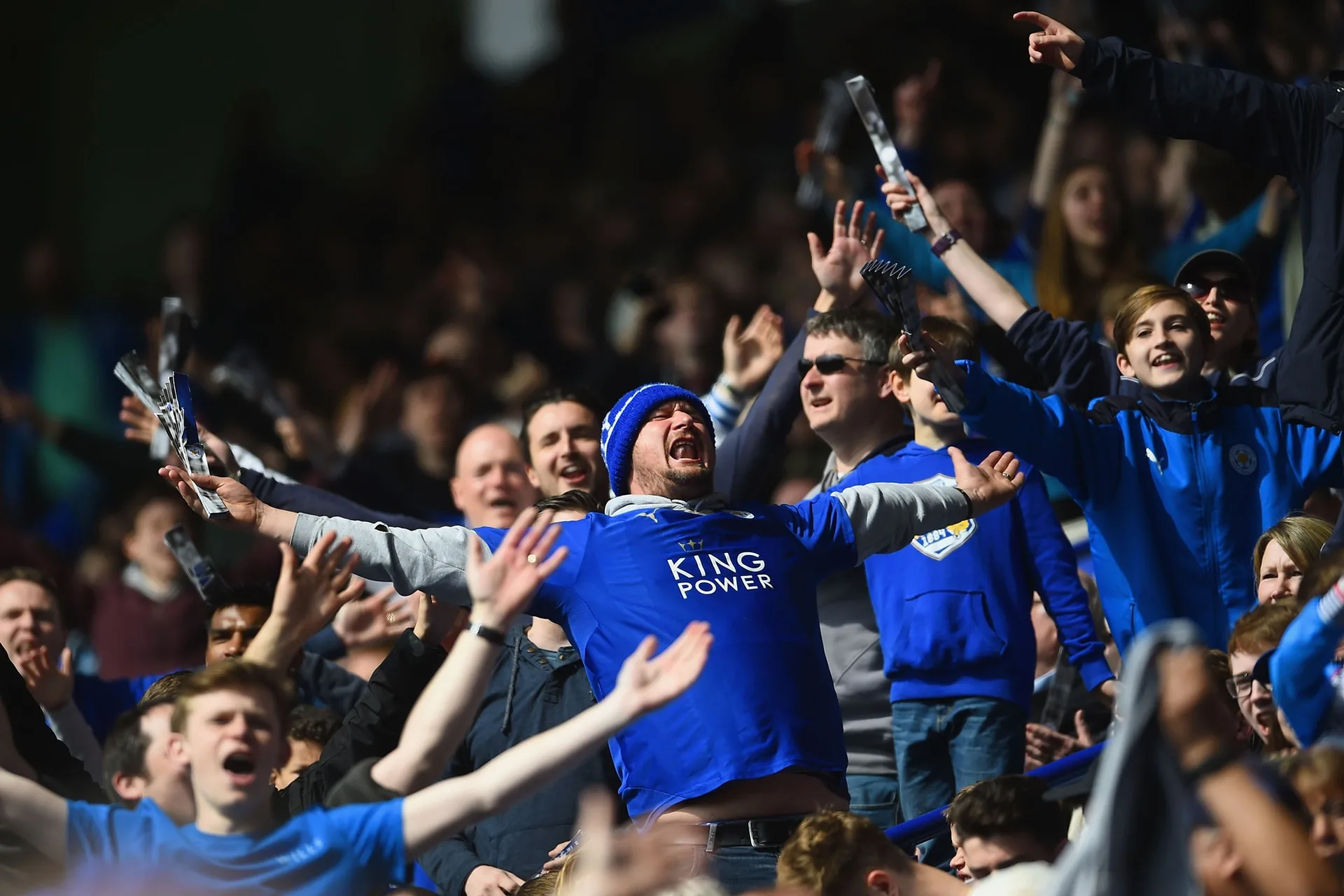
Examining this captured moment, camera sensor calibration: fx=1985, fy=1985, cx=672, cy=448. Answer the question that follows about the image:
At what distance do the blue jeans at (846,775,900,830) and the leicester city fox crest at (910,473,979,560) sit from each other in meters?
0.70

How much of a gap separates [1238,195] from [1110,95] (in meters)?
2.29

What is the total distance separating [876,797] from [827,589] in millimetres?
674

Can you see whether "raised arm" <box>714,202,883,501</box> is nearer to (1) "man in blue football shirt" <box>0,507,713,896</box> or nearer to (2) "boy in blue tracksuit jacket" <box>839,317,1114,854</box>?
(2) "boy in blue tracksuit jacket" <box>839,317,1114,854</box>

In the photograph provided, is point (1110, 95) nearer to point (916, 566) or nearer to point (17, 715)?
point (916, 566)

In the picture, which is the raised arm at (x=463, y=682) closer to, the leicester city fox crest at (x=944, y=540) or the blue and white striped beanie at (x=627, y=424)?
the blue and white striped beanie at (x=627, y=424)

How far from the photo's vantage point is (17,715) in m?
4.82

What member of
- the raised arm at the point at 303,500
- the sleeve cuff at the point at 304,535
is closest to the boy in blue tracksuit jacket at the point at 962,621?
the raised arm at the point at 303,500

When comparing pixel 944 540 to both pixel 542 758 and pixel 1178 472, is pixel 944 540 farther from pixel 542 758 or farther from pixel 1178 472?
pixel 542 758

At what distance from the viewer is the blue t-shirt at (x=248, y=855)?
154 inches

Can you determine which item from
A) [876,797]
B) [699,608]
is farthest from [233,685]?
[876,797]

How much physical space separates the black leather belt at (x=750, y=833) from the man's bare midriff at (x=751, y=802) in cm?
2

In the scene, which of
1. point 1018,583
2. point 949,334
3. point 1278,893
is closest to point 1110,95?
point 949,334

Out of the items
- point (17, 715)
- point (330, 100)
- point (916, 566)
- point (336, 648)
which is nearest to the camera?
point (17, 715)

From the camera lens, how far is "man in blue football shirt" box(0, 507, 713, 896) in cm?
385
